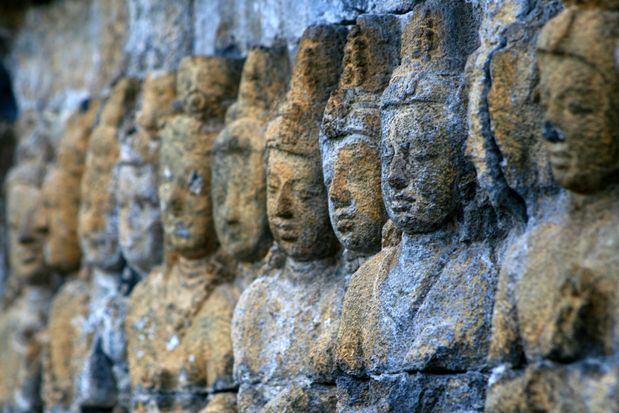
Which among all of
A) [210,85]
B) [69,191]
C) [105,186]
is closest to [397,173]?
[210,85]

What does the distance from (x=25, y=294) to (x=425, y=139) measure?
5.06m

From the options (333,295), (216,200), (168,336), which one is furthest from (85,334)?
(333,295)

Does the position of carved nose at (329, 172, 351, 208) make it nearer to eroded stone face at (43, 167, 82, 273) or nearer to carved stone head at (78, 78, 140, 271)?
carved stone head at (78, 78, 140, 271)

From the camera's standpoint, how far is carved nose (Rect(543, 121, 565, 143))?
3.62 m

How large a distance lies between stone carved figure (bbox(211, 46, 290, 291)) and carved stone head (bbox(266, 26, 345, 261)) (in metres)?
0.40

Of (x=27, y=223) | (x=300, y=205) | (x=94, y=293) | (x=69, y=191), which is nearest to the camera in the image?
(x=300, y=205)

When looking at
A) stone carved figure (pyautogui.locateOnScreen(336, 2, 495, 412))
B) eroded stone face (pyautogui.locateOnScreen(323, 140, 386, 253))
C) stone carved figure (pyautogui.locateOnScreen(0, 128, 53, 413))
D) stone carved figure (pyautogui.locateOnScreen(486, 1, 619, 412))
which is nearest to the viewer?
stone carved figure (pyautogui.locateOnScreen(486, 1, 619, 412))

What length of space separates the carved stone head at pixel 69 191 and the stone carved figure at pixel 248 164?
240cm

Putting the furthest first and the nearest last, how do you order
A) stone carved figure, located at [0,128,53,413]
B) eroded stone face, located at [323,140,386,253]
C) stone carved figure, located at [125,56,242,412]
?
1. stone carved figure, located at [0,128,53,413]
2. stone carved figure, located at [125,56,242,412]
3. eroded stone face, located at [323,140,386,253]

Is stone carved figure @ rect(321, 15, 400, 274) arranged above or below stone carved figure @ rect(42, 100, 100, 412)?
above

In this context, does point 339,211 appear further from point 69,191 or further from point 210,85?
point 69,191

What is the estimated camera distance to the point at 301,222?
17.1ft

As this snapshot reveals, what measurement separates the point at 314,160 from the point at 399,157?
2.81 ft

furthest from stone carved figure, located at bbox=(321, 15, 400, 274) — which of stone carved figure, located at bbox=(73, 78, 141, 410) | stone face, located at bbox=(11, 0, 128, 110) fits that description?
stone face, located at bbox=(11, 0, 128, 110)
